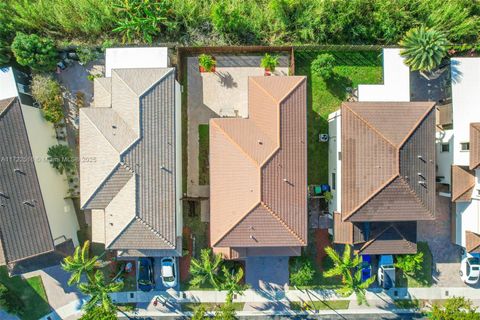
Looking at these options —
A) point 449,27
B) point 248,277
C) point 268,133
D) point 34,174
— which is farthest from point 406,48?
point 34,174

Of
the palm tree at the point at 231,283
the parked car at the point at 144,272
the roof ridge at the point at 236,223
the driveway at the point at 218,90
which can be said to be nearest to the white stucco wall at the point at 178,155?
the driveway at the point at 218,90

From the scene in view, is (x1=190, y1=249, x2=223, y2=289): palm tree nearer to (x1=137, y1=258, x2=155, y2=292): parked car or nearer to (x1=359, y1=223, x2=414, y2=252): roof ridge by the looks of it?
(x1=137, y1=258, x2=155, y2=292): parked car

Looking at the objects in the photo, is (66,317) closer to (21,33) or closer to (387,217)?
(21,33)

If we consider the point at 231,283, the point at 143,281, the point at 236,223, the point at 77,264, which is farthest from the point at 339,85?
the point at 77,264

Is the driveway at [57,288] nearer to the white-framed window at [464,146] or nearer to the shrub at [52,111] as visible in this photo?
the shrub at [52,111]

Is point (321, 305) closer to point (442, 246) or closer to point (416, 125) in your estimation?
point (442, 246)

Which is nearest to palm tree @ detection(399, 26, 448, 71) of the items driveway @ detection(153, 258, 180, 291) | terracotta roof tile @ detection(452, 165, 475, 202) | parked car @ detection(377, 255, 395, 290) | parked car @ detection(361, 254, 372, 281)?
terracotta roof tile @ detection(452, 165, 475, 202)
